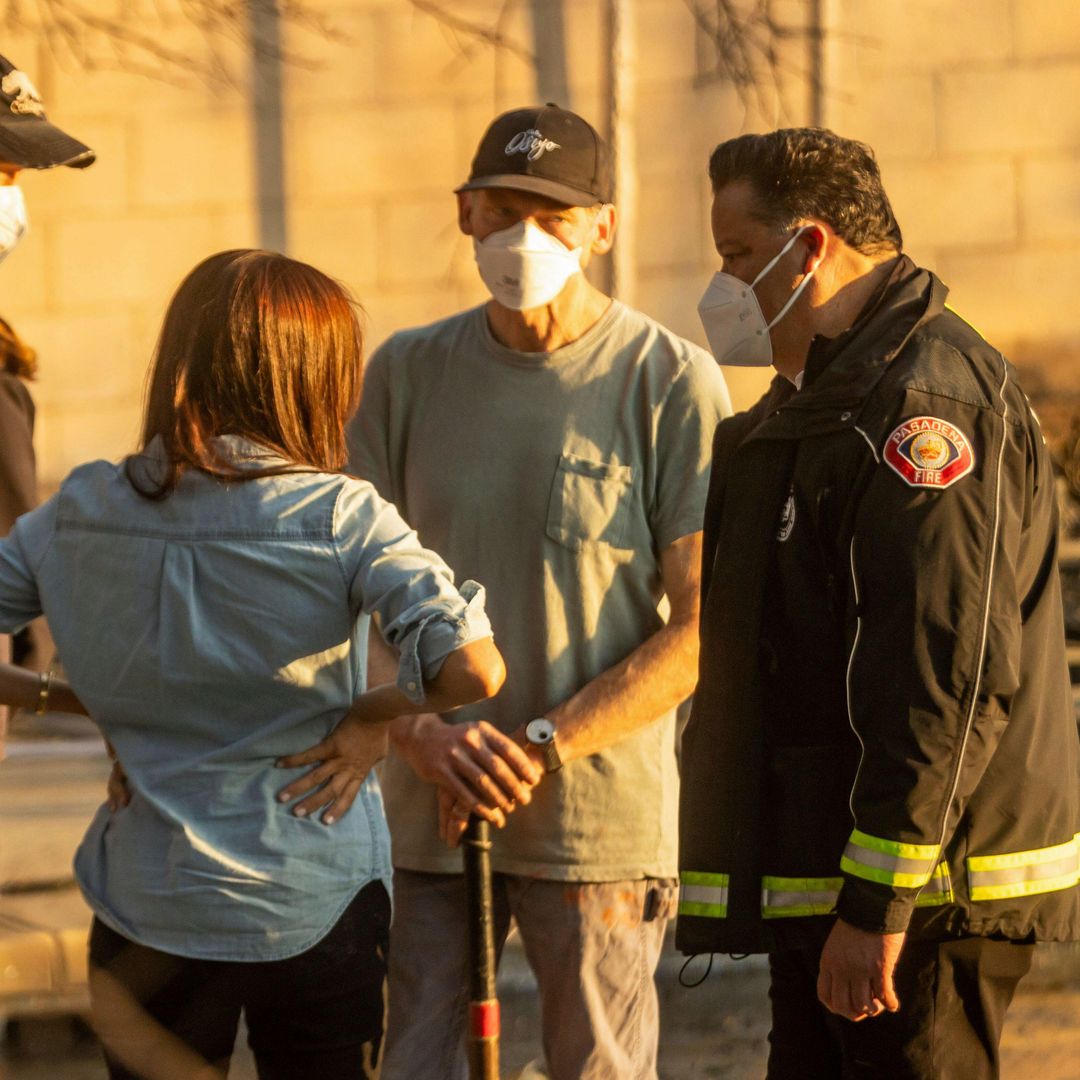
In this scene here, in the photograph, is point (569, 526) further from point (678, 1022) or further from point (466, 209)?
point (678, 1022)

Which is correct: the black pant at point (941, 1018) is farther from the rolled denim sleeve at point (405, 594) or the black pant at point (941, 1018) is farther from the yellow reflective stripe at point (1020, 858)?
the rolled denim sleeve at point (405, 594)

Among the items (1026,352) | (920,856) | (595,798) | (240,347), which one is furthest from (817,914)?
(1026,352)

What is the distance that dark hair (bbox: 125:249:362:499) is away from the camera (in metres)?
2.45

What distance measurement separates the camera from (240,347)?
2.45 metres

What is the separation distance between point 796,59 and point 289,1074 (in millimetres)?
6026

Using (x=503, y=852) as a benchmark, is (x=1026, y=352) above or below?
above

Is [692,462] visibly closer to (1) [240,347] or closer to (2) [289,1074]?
(1) [240,347]

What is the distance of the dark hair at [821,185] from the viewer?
2785mm

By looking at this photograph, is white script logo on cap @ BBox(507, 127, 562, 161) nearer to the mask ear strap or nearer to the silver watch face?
the mask ear strap

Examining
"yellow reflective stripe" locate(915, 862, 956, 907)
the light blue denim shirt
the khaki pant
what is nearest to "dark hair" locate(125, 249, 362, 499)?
the light blue denim shirt

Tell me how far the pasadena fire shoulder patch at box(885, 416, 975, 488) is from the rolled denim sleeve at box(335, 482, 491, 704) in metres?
0.60

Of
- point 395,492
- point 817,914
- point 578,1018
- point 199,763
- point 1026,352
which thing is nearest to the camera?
point 199,763

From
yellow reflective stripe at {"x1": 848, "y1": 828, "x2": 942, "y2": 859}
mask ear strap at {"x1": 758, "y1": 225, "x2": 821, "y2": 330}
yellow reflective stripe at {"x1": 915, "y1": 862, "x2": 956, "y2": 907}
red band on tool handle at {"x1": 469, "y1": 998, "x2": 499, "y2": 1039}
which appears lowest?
red band on tool handle at {"x1": 469, "y1": 998, "x2": 499, "y2": 1039}

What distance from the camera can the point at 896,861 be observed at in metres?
2.45
